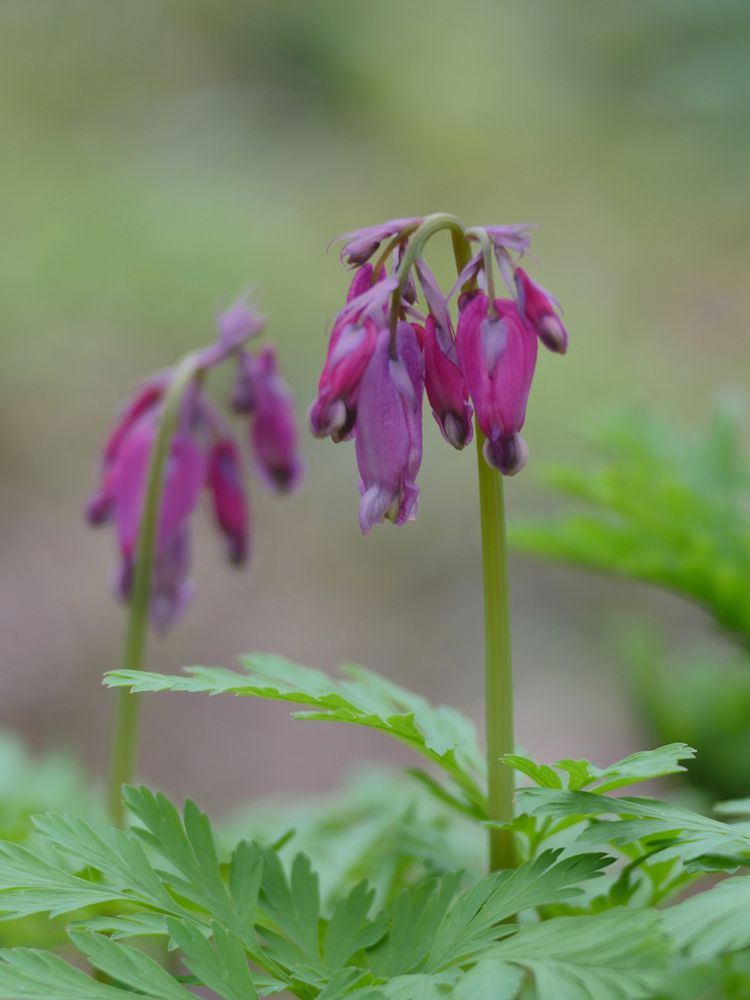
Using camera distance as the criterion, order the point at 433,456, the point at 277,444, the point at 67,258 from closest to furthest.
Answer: the point at 277,444, the point at 433,456, the point at 67,258

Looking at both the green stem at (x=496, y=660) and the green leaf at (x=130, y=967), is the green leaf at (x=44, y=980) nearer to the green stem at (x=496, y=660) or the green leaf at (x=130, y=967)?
the green leaf at (x=130, y=967)

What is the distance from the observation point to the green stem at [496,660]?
120cm

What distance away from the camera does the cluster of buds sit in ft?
3.87

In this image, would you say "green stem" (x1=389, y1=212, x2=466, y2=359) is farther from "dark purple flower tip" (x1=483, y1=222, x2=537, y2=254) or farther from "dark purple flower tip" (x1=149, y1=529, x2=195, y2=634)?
"dark purple flower tip" (x1=149, y1=529, x2=195, y2=634)

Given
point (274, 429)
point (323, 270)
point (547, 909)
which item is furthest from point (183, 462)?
point (323, 270)

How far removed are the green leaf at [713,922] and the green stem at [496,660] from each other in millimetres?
275

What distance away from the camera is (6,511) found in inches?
212

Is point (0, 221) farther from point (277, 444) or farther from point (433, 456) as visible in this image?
point (277, 444)

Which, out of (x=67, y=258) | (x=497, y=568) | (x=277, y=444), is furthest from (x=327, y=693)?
(x=67, y=258)

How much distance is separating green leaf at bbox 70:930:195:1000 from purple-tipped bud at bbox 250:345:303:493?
99 cm

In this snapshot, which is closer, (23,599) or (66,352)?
(23,599)

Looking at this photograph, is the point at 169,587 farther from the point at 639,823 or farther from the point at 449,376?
the point at 639,823

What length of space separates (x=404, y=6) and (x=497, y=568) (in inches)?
433

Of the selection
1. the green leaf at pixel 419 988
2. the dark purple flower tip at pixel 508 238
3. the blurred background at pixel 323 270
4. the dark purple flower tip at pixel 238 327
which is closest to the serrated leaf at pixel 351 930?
the green leaf at pixel 419 988
